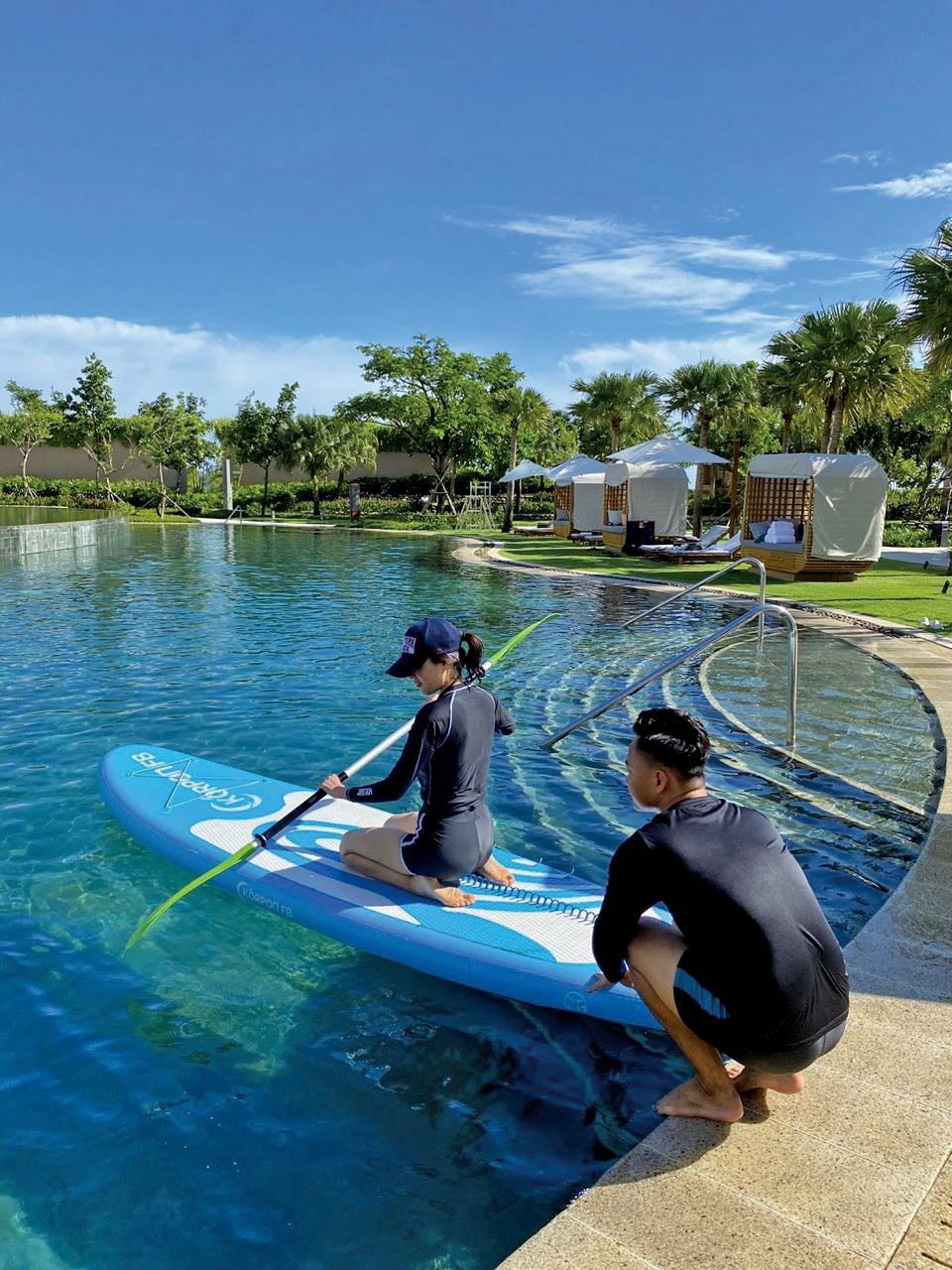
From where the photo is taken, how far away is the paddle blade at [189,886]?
197 inches

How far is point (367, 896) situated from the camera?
5008 millimetres

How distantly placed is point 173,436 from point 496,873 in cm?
5535

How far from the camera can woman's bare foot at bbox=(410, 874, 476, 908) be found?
4.86 m

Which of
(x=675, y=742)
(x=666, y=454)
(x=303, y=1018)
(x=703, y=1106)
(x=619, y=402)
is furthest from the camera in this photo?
(x=619, y=402)

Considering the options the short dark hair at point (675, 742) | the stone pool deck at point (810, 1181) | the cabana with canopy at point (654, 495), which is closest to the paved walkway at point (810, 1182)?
the stone pool deck at point (810, 1181)

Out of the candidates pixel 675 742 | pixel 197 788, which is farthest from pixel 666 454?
pixel 675 742

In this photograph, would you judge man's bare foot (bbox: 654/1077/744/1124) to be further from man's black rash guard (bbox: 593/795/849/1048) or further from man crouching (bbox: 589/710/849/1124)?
man's black rash guard (bbox: 593/795/849/1048)

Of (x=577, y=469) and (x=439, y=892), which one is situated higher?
(x=577, y=469)

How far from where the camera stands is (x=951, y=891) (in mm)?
5352

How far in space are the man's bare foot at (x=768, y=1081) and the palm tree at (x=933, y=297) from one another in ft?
56.9

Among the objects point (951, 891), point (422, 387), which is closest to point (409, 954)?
point (951, 891)

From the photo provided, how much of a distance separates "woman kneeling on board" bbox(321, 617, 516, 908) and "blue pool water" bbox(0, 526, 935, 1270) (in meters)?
0.60

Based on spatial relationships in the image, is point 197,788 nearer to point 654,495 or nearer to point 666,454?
point 654,495

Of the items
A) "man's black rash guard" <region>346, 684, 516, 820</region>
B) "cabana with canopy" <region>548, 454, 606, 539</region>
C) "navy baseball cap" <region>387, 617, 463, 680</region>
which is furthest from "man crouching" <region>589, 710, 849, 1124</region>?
"cabana with canopy" <region>548, 454, 606, 539</region>
